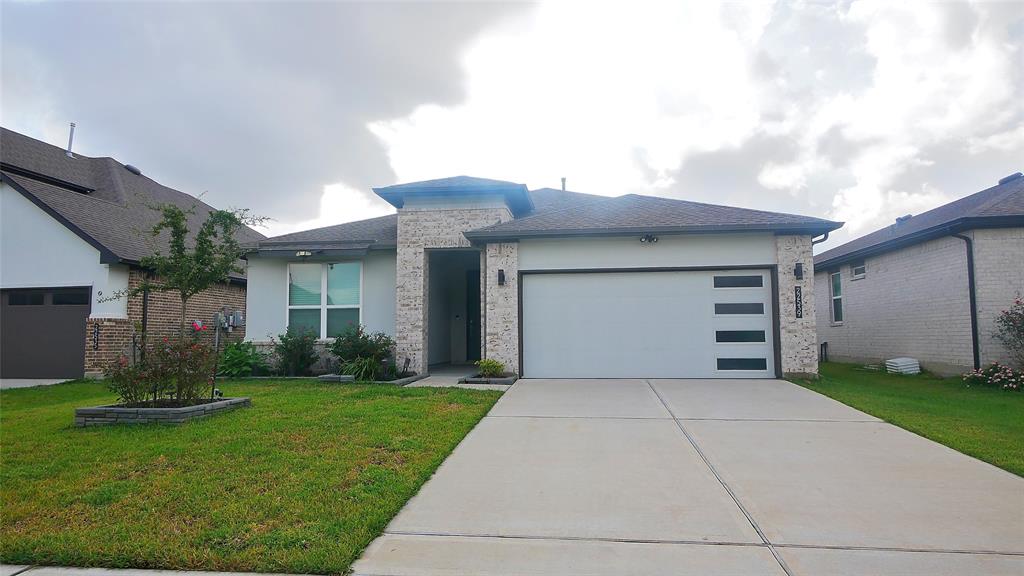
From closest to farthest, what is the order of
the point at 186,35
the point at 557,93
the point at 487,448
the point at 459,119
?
1. the point at 487,448
2. the point at 186,35
3. the point at 557,93
4. the point at 459,119

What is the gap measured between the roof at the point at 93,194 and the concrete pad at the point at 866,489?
37.3ft

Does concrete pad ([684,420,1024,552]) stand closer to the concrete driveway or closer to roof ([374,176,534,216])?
the concrete driveway

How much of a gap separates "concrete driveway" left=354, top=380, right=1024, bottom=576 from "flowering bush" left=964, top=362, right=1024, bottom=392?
5620 mm

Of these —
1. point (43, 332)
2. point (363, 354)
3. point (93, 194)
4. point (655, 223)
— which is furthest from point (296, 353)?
point (93, 194)

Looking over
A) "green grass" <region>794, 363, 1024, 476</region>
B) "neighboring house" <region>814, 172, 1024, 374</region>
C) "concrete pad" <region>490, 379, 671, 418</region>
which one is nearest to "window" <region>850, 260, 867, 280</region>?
"neighboring house" <region>814, 172, 1024, 374</region>

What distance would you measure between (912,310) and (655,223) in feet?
24.2

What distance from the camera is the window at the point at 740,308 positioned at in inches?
412

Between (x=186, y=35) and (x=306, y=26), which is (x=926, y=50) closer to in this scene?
(x=306, y=26)

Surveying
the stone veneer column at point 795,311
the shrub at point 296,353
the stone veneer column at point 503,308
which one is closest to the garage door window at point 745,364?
the stone veneer column at point 795,311

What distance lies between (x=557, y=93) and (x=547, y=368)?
6.37 m

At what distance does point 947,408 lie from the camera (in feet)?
24.6

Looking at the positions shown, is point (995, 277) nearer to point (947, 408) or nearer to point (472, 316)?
point (947, 408)

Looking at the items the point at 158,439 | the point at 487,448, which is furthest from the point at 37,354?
the point at 487,448

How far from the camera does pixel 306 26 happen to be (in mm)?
10789
